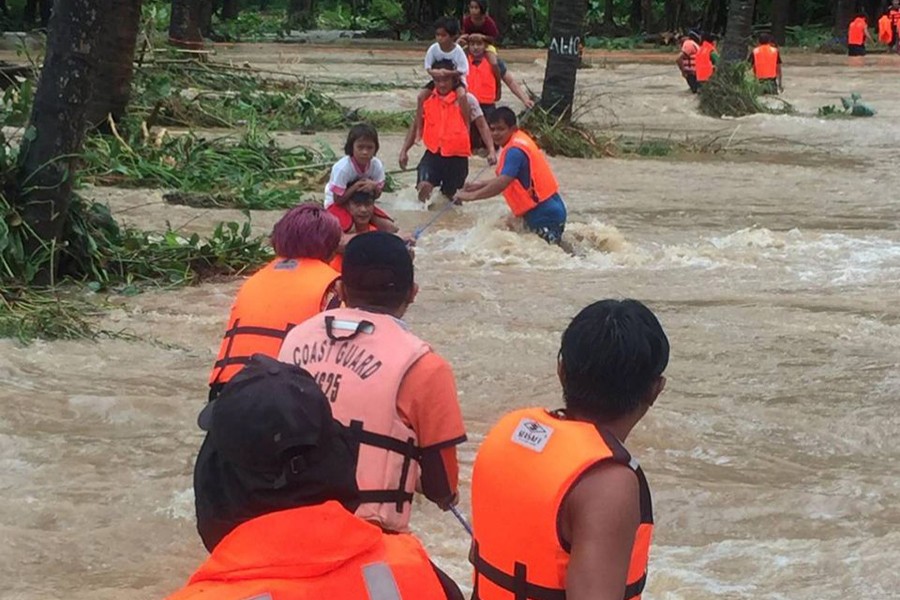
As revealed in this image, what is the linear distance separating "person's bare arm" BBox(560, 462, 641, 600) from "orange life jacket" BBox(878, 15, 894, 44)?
1379 inches

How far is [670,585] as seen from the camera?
191 inches

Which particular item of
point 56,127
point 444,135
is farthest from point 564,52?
point 56,127

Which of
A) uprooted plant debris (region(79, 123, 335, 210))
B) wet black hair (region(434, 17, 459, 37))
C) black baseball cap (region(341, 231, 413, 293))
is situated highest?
wet black hair (region(434, 17, 459, 37))

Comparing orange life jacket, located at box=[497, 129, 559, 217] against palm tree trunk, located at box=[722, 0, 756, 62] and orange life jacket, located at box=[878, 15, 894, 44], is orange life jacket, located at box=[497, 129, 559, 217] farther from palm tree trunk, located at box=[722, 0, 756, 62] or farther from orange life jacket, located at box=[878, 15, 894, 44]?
orange life jacket, located at box=[878, 15, 894, 44]

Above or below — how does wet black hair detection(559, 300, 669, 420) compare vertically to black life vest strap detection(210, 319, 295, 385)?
above

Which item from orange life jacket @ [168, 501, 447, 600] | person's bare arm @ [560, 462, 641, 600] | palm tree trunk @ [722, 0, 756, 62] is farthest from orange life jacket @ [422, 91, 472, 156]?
palm tree trunk @ [722, 0, 756, 62]

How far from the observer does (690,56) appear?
23828 mm

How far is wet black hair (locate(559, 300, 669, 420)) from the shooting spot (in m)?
2.71

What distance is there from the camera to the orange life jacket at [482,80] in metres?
13.6

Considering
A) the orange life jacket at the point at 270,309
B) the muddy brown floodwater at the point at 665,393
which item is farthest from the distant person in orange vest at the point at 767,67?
the orange life jacket at the point at 270,309

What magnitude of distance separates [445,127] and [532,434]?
8827mm

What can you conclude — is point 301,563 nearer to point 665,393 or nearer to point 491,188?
point 665,393

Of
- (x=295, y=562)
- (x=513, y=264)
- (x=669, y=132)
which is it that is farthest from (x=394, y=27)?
(x=295, y=562)

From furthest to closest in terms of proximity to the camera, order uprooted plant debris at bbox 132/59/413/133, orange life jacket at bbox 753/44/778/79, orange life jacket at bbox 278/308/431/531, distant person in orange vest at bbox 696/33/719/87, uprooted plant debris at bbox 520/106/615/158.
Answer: distant person in orange vest at bbox 696/33/719/87 < orange life jacket at bbox 753/44/778/79 < uprooted plant debris at bbox 520/106/615/158 < uprooted plant debris at bbox 132/59/413/133 < orange life jacket at bbox 278/308/431/531
